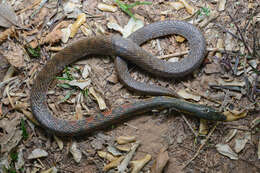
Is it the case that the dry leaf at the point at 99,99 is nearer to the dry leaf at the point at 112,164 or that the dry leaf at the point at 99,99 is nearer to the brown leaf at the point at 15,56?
the dry leaf at the point at 112,164

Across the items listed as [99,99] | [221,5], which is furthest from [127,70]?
[221,5]

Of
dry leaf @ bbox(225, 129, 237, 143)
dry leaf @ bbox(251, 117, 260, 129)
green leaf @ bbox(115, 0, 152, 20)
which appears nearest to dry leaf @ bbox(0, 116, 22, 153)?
green leaf @ bbox(115, 0, 152, 20)

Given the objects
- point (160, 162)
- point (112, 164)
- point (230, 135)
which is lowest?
point (112, 164)

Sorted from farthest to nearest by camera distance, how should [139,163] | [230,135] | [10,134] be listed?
[10,134] → [230,135] → [139,163]

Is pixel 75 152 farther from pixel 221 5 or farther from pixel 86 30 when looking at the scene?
pixel 221 5

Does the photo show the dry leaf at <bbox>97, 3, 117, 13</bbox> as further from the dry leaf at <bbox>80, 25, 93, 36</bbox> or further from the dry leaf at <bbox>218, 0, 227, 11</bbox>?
the dry leaf at <bbox>218, 0, 227, 11</bbox>

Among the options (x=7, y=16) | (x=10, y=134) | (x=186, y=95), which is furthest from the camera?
(x=7, y=16)
